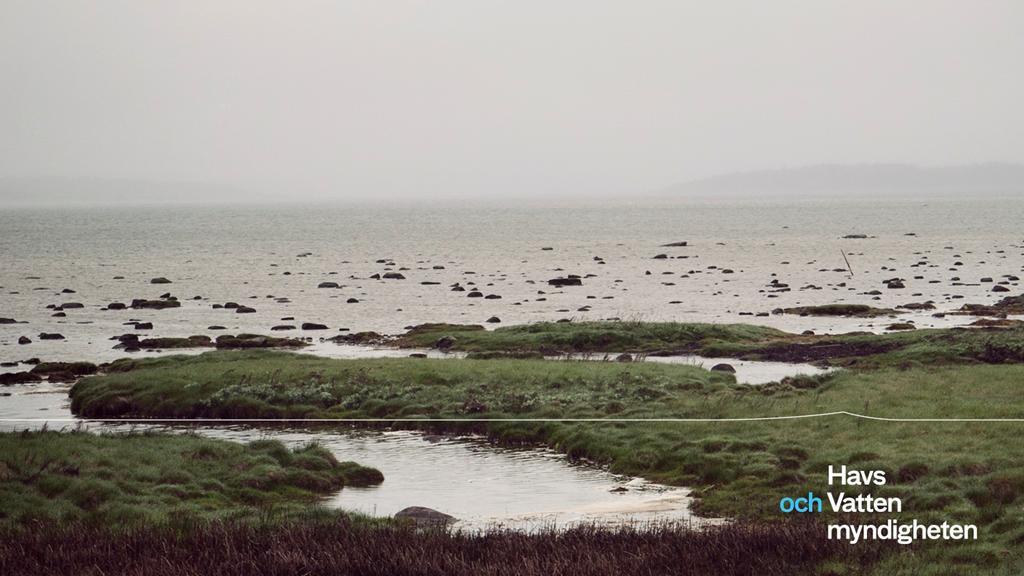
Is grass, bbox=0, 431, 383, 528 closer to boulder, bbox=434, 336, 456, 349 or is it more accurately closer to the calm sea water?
boulder, bbox=434, 336, 456, 349

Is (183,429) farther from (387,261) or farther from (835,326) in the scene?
(387,261)

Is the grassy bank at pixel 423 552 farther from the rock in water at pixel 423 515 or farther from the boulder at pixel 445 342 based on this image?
the boulder at pixel 445 342

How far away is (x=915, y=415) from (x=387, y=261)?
11550cm

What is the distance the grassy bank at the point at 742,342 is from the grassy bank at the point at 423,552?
29.3 m

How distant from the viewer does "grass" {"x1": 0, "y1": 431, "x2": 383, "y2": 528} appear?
70.2 ft

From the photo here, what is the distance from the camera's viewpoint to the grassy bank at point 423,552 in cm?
1437

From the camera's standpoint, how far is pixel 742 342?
173 feet

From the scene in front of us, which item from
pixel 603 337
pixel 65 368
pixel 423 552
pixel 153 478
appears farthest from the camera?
pixel 603 337

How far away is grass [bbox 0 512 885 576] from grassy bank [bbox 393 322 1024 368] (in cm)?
2911

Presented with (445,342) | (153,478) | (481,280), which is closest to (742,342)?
(445,342)

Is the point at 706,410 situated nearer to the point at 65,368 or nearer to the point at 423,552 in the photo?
the point at 423,552

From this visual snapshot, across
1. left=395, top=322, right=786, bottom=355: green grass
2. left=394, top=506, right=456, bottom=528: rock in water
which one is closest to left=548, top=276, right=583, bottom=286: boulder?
left=395, top=322, right=786, bottom=355: green grass

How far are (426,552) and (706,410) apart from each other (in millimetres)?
18554

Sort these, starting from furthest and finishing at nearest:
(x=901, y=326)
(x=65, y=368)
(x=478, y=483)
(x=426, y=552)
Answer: (x=901, y=326) → (x=65, y=368) → (x=478, y=483) → (x=426, y=552)
